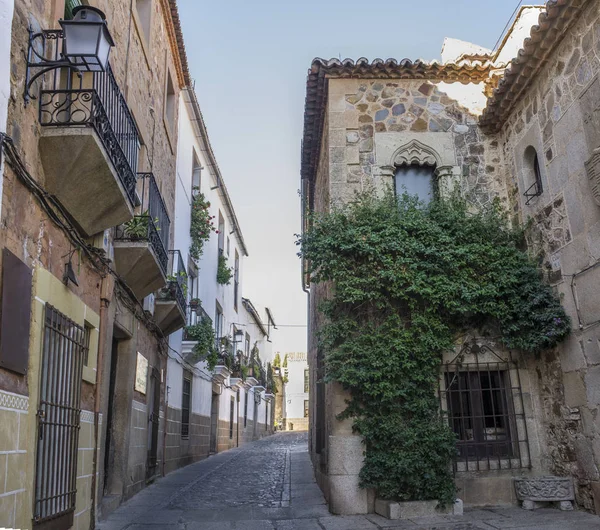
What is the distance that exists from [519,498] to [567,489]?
23.5 inches

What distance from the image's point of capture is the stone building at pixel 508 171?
7.29 meters

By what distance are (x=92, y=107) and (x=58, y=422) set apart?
2780 millimetres

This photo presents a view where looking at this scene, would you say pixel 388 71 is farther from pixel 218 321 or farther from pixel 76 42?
pixel 218 321

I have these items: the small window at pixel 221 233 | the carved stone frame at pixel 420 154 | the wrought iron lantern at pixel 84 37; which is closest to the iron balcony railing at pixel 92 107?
the wrought iron lantern at pixel 84 37

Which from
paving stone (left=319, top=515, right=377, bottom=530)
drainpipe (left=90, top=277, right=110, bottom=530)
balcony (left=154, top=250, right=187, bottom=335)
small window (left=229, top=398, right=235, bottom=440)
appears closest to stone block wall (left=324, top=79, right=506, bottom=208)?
drainpipe (left=90, top=277, right=110, bottom=530)

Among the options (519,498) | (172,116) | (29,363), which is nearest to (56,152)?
(29,363)

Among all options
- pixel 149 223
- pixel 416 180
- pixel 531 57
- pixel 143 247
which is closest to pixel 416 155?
pixel 416 180

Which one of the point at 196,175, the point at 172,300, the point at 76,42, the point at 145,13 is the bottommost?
the point at 172,300

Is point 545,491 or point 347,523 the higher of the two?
point 545,491

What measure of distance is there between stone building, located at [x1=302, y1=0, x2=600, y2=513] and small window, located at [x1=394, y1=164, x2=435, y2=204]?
0.02 metres

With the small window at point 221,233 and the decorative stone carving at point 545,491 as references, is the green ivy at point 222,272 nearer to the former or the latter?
the small window at point 221,233

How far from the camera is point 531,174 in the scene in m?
8.78

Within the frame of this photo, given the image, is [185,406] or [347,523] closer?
[347,523]

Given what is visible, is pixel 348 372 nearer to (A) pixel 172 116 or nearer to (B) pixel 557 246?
(B) pixel 557 246
